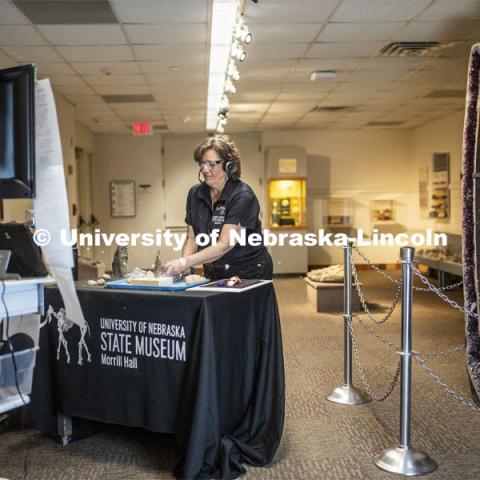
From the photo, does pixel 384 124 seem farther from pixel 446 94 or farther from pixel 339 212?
pixel 446 94

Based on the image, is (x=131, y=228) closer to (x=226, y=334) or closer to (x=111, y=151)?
(x=111, y=151)

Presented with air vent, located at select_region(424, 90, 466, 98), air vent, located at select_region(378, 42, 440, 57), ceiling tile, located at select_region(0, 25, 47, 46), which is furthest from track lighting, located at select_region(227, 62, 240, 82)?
air vent, located at select_region(424, 90, 466, 98)

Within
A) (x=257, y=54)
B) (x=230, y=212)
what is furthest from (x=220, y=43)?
(x=230, y=212)

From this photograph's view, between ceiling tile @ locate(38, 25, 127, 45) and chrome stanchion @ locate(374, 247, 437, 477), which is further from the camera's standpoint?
ceiling tile @ locate(38, 25, 127, 45)

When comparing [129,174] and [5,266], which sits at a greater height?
[129,174]

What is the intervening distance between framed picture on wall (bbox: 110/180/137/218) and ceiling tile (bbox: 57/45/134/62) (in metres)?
5.58

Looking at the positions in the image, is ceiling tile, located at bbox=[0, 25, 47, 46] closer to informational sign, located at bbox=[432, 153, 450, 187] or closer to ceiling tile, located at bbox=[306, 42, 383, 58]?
ceiling tile, located at bbox=[306, 42, 383, 58]

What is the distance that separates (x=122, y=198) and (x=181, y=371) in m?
9.21

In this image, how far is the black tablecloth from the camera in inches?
93.2

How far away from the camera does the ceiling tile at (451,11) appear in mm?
4422

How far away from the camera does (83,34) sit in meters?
4.98

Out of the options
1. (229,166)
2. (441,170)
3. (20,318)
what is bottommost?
(20,318)

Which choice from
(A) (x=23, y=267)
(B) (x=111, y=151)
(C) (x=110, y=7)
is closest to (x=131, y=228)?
(B) (x=111, y=151)

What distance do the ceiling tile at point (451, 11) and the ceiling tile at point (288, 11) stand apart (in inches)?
32.3
